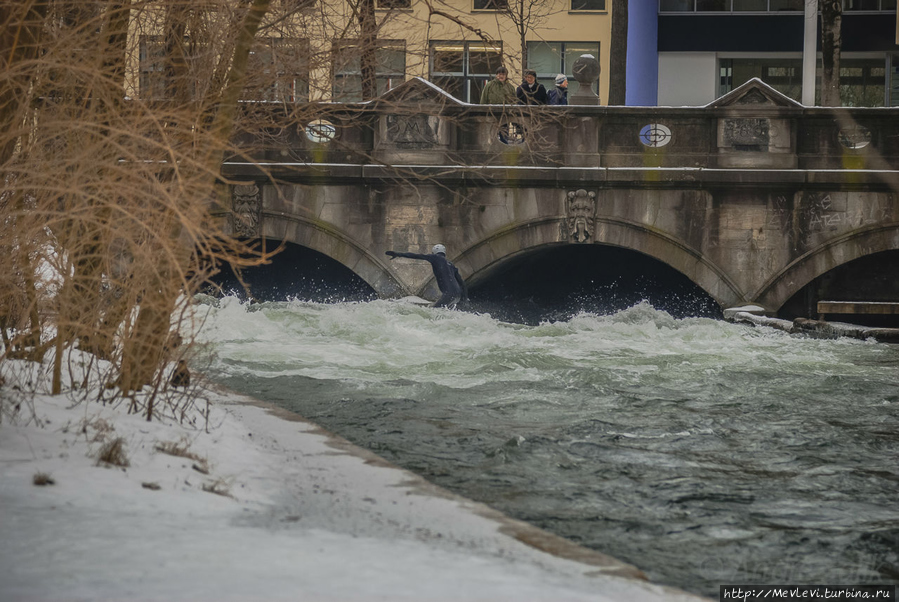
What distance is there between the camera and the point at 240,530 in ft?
13.2

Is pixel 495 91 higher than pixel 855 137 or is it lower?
higher

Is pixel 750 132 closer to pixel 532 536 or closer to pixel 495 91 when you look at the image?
pixel 495 91

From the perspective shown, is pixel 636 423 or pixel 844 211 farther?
pixel 844 211

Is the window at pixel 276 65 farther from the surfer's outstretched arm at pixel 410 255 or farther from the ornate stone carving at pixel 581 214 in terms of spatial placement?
the ornate stone carving at pixel 581 214

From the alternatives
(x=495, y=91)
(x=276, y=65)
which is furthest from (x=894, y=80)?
(x=276, y=65)

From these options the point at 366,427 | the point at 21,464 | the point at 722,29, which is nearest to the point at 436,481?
the point at 366,427

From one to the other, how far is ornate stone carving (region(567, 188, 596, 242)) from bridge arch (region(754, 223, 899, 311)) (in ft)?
8.98

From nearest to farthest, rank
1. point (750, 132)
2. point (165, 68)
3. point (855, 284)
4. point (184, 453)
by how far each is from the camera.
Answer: point (184, 453)
point (165, 68)
point (750, 132)
point (855, 284)

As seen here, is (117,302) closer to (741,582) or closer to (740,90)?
(741,582)

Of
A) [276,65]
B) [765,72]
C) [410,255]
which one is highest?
[765,72]

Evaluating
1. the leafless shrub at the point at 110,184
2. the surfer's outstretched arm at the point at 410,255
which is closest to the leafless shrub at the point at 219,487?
the leafless shrub at the point at 110,184

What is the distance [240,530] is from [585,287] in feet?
57.4

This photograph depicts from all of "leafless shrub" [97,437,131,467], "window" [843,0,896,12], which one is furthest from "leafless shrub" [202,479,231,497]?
"window" [843,0,896,12]

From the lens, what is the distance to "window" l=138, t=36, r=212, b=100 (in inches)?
265
